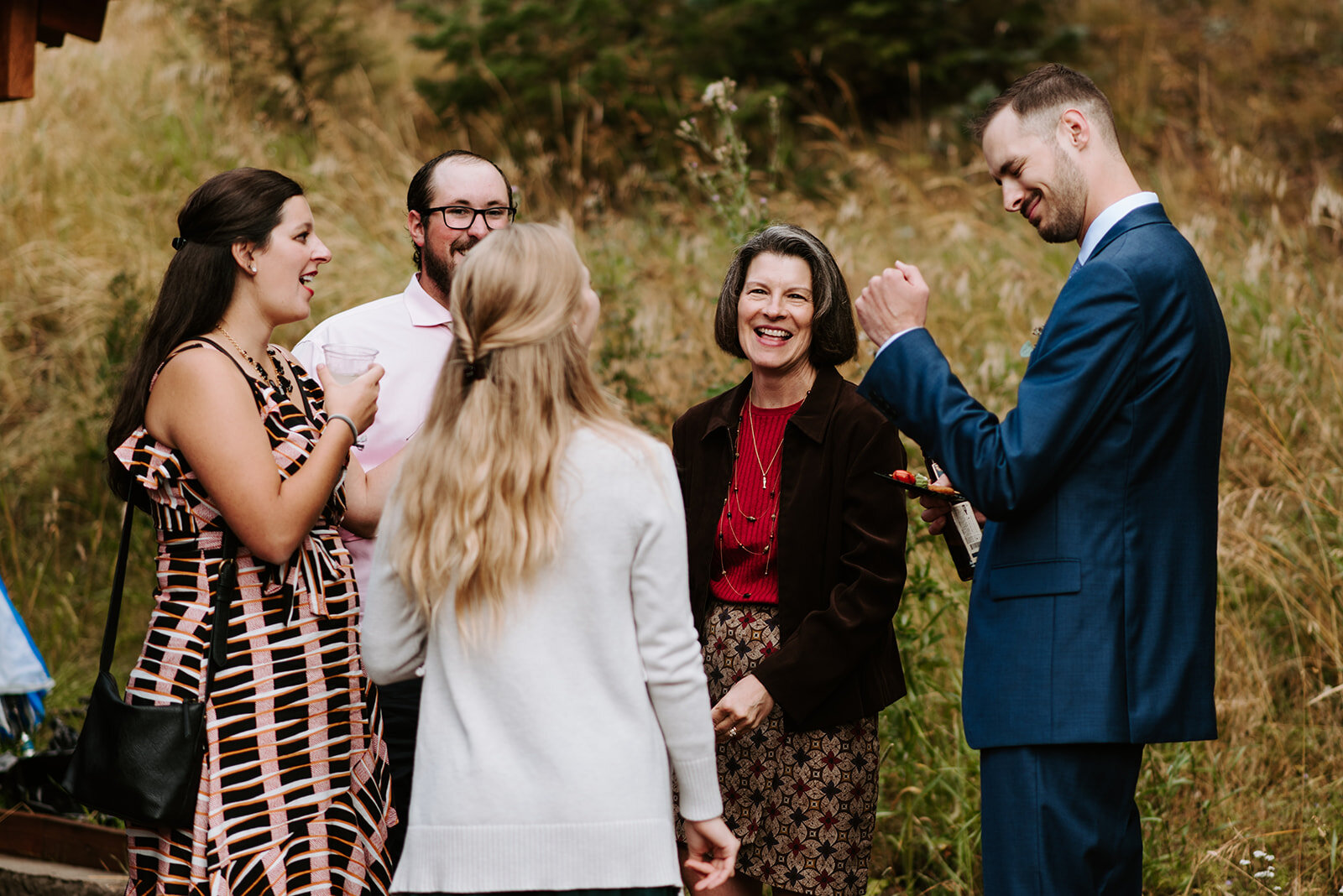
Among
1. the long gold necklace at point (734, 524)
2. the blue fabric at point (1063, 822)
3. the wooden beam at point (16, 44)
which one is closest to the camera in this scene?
the blue fabric at point (1063, 822)

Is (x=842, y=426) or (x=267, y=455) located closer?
(x=267, y=455)

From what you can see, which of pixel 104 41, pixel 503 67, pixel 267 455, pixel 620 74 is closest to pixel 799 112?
pixel 620 74

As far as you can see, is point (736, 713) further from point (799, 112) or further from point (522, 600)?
point (799, 112)

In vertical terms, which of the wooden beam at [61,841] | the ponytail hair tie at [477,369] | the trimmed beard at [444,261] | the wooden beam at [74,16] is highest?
the wooden beam at [74,16]

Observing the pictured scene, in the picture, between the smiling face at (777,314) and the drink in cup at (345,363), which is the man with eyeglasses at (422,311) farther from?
the smiling face at (777,314)

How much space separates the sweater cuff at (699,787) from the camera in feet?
6.93

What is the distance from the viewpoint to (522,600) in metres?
2.00

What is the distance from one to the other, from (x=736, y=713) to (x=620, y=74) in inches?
308

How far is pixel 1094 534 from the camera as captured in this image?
2232mm

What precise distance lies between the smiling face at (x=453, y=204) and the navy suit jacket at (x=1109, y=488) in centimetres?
155

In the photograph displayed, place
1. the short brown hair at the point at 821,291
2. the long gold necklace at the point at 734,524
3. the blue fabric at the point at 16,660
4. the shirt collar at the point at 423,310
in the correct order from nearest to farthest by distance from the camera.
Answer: the long gold necklace at the point at 734,524 < the short brown hair at the point at 821,291 < the shirt collar at the point at 423,310 < the blue fabric at the point at 16,660

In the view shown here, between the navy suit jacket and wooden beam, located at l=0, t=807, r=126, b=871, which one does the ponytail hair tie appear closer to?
the navy suit jacket

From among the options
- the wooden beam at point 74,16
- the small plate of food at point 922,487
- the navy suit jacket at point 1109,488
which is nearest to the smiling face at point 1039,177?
the navy suit jacket at point 1109,488

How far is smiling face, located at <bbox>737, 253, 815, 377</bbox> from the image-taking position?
298 centimetres
